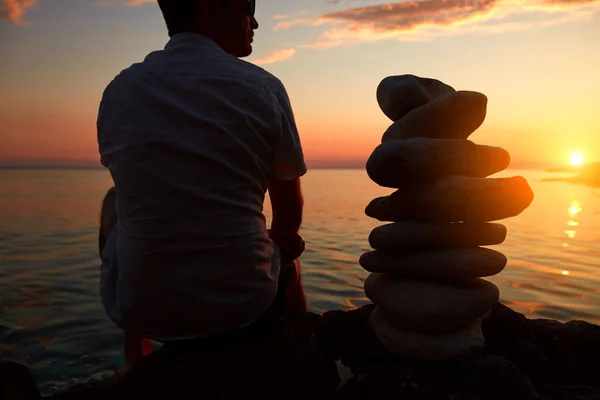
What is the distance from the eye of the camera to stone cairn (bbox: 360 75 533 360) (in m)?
3.47

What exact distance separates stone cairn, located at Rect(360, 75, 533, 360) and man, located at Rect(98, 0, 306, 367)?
1.26 metres

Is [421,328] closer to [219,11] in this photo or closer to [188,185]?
[188,185]

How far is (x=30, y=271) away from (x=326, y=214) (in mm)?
9853

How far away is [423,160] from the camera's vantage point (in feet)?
11.6

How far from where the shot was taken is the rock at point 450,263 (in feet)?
11.4

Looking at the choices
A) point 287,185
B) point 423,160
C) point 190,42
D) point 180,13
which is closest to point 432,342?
point 423,160

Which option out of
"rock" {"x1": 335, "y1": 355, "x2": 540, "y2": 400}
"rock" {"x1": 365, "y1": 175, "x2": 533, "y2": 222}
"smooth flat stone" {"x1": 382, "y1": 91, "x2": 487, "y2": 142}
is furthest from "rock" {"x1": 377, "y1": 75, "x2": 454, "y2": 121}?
"rock" {"x1": 335, "y1": 355, "x2": 540, "y2": 400}

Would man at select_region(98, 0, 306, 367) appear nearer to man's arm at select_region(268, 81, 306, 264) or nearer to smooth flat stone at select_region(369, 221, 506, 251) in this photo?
man's arm at select_region(268, 81, 306, 264)

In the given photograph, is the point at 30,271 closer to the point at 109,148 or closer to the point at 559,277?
the point at 109,148

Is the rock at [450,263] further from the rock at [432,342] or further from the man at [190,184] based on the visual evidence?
the man at [190,184]

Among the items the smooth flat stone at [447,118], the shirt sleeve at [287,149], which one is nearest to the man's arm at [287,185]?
the shirt sleeve at [287,149]

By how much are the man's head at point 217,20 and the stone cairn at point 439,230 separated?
1.27m

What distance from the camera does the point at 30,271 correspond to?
7637mm

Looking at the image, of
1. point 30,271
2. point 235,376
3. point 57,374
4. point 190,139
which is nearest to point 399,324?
point 235,376
